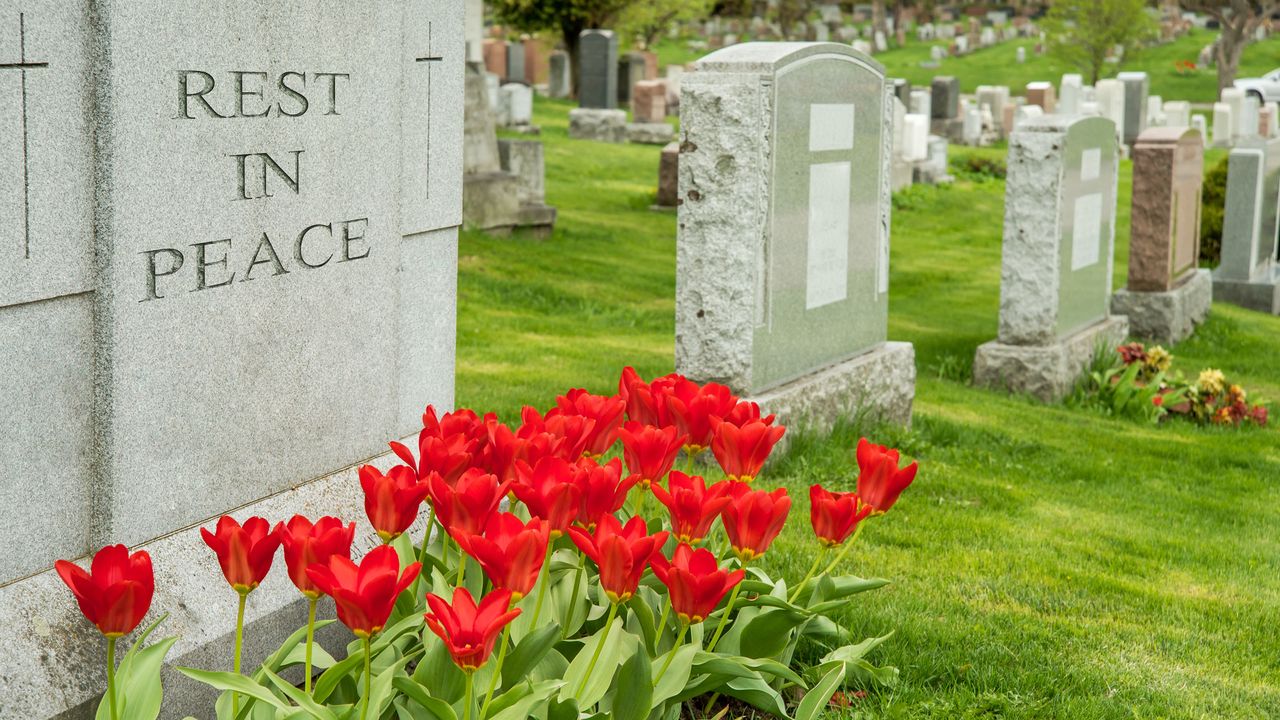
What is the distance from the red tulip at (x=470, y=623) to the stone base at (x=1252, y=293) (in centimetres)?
1167

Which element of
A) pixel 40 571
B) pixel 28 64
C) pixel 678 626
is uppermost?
pixel 28 64

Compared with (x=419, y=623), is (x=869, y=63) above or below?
above

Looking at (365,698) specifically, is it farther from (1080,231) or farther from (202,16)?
(1080,231)

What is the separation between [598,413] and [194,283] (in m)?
0.85

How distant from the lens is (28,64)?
235 cm

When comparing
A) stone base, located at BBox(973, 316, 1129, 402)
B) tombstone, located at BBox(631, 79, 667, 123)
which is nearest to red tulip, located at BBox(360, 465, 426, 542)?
stone base, located at BBox(973, 316, 1129, 402)

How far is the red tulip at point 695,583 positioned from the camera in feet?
7.13

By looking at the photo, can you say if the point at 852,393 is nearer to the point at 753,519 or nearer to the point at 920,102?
the point at 753,519

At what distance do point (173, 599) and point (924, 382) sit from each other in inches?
238

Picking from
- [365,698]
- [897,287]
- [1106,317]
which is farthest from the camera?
[897,287]

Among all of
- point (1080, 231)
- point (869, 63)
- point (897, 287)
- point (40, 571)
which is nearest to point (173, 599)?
point (40, 571)

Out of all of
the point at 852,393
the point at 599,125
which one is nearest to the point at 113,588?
the point at 852,393

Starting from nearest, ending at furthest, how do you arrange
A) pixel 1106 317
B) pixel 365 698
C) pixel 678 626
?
1. pixel 365 698
2. pixel 678 626
3. pixel 1106 317

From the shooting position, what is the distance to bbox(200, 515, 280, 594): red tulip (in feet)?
6.89
